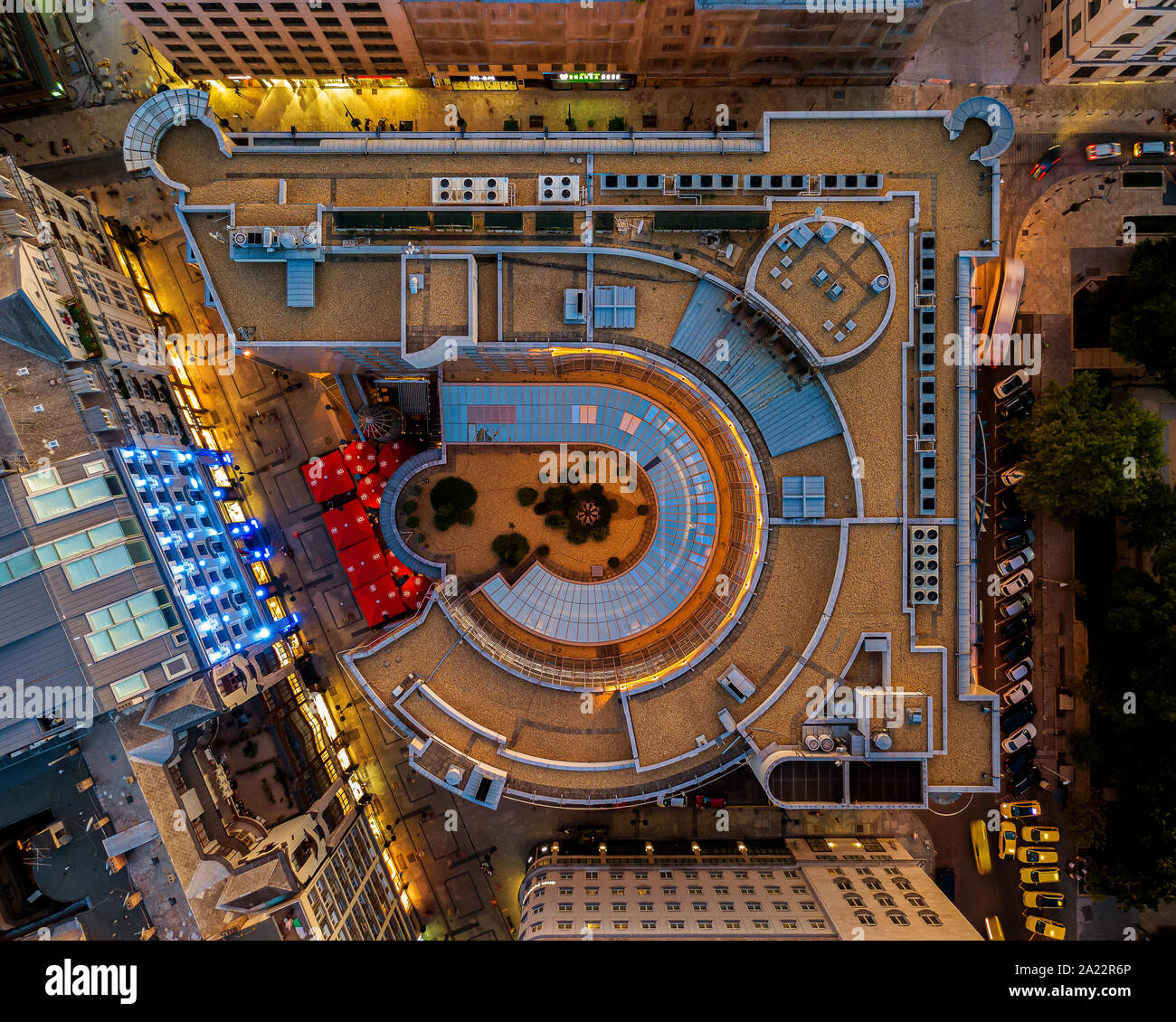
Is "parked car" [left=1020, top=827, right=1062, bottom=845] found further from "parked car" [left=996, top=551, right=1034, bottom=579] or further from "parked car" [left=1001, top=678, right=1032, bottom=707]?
"parked car" [left=996, top=551, right=1034, bottom=579]

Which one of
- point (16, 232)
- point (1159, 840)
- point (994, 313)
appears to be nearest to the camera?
point (16, 232)

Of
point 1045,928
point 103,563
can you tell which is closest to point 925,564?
point 1045,928

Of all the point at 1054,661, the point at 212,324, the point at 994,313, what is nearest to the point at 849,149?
the point at 994,313

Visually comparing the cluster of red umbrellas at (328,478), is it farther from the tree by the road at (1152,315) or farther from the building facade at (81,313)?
the tree by the road at (1152,315)

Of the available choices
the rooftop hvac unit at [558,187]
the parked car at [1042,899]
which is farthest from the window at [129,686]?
the parked car at [1042,899]
